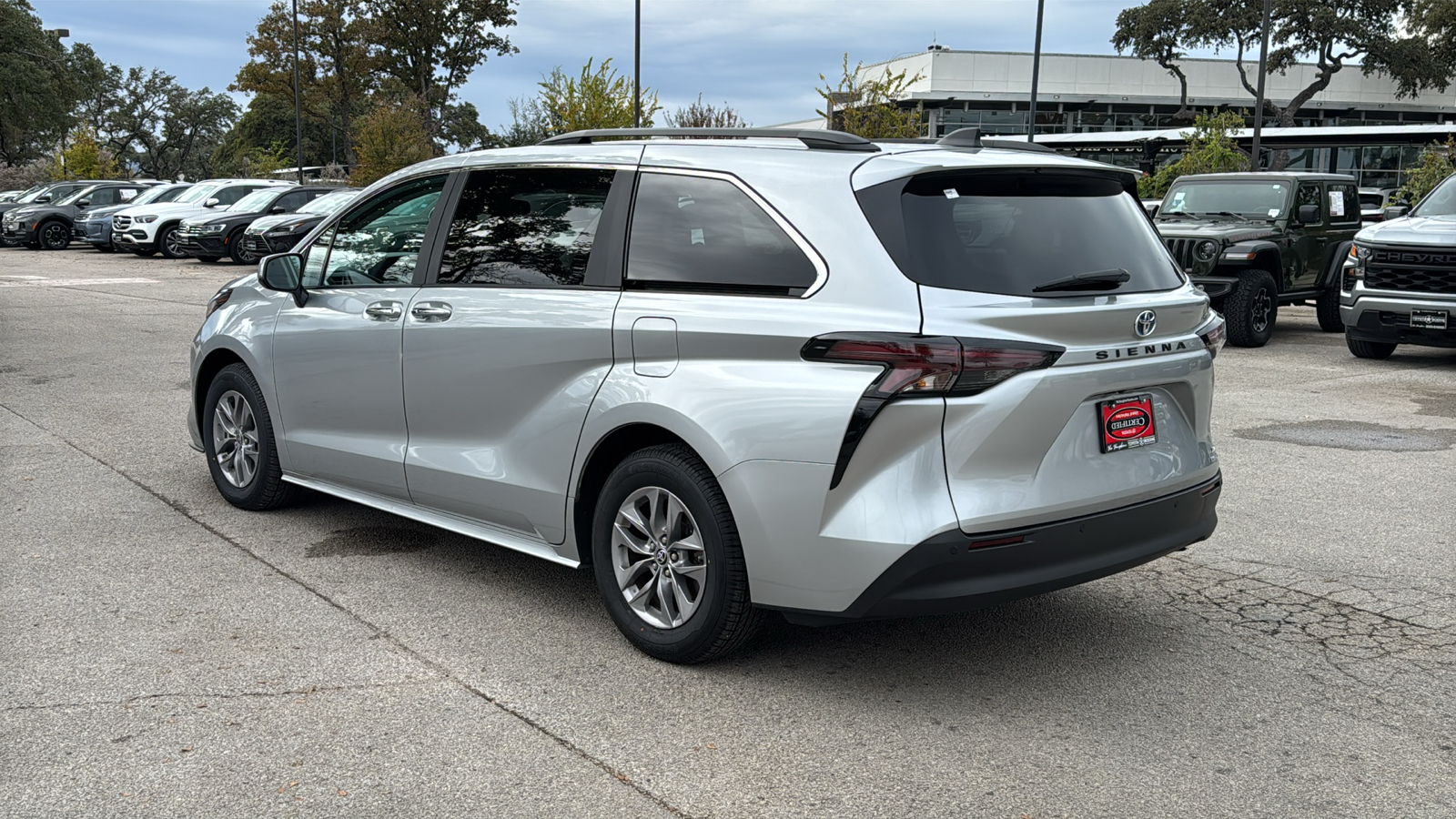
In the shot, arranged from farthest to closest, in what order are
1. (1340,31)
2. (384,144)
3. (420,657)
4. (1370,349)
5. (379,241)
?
(1340,31)
(384,144)
(1370,349)
(379,241)
(420,657)

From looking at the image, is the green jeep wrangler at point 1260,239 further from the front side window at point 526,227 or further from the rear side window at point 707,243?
the rear side window at point 707,243

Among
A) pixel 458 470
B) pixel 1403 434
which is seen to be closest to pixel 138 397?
pixel 458 470

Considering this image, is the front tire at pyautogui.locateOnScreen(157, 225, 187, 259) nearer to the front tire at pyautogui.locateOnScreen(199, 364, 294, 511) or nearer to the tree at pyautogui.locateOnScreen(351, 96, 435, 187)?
the tree at pyautogui.locateOnScreen(351, 96, 435, 187)

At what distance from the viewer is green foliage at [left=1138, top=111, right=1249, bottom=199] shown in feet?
97.0

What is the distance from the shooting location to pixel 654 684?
13.7 feet

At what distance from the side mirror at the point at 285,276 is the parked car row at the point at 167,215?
676 inches

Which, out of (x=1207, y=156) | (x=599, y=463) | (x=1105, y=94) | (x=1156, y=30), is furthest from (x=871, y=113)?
(x=1105, y=94)

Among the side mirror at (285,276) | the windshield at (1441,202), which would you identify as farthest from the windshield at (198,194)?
the side mirror at (285,276)

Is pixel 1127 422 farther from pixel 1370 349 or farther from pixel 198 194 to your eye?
pixel 198 194

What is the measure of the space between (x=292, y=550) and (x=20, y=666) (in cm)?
152

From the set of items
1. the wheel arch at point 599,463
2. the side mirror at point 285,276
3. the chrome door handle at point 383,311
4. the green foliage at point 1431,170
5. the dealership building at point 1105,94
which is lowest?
the wheel arch at point 599,463

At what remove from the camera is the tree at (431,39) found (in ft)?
206

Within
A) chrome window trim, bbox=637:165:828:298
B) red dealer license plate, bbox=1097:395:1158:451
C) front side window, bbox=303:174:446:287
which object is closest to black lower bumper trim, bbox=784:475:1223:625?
red dealer license plate, bbox=1097:395:1158:451

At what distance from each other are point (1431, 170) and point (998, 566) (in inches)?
1050
